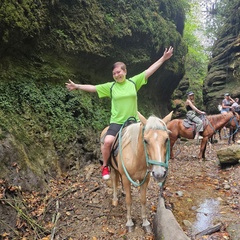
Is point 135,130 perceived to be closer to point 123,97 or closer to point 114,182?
point 123,97

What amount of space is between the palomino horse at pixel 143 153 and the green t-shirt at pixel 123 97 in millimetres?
318

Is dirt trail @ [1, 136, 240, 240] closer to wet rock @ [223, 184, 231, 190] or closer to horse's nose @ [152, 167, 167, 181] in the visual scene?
wet rock @ [223, 184, 231, 190]

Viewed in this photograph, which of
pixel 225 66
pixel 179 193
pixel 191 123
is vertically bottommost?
pixel 179 193

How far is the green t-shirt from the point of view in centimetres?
416

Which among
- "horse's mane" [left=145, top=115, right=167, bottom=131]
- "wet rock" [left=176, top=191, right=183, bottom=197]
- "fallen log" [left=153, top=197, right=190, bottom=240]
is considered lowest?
"wet rock" [left=176, top=191, right=183, bottom=197]

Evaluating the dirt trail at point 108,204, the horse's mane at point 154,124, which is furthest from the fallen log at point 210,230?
the horse's mane at point 154,124

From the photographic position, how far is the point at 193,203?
5.12m

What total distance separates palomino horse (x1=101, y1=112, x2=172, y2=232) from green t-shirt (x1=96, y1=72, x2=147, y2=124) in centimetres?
32

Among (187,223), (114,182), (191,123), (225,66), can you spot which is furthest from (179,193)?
(225,66)

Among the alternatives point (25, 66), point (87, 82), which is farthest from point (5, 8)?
point (87, 82)

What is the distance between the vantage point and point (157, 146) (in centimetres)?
295

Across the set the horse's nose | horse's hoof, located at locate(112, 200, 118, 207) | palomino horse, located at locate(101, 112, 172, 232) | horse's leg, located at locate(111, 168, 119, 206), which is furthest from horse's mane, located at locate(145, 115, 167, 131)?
horse's hoof, located at locate(112, 200, 118, 207)

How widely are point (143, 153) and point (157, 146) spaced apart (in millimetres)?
613

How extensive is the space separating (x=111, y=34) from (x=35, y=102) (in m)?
5.40
